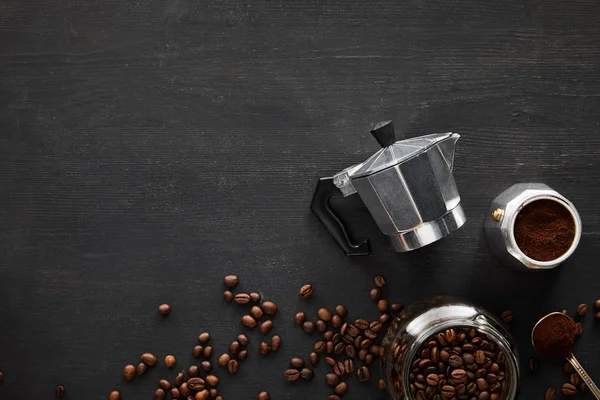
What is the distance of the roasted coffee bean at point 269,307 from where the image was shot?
1291 mm

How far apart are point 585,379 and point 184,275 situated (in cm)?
78

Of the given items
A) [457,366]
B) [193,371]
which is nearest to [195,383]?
[193,371]

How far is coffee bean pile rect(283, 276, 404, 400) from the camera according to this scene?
50.6 inches

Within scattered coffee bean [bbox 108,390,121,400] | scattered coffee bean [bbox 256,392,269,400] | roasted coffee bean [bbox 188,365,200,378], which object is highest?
roasted coffee bean [bbox 188,365,200,378]

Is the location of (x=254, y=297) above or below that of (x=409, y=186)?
below

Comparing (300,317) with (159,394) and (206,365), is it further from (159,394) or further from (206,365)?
(159,394)

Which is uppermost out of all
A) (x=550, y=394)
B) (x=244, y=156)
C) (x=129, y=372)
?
(x=244, y=156)

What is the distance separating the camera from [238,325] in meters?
1.31

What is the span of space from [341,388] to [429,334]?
9.8 inches

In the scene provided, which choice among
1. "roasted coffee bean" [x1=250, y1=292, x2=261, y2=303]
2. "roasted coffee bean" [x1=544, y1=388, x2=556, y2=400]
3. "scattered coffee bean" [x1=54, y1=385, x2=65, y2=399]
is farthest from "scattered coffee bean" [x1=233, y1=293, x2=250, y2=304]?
"roasted coffee bean" [x1=544, y1=388, x2=556, y2=400]

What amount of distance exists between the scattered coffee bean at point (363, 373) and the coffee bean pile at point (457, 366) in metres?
0.13

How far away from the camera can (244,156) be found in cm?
129

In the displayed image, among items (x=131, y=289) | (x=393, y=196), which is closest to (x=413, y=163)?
(x=393, y=196)

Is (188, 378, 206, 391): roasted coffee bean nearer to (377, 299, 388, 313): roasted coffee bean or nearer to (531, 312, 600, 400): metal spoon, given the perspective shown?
(377, 299, 388, 313): roasted coffee bean
